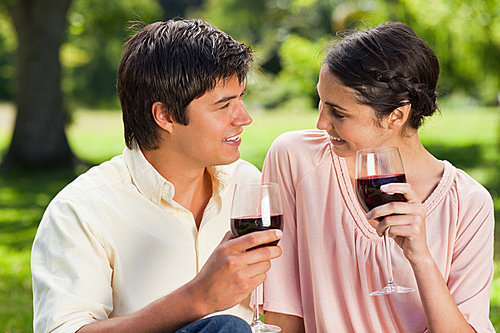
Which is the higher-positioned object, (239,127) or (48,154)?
(239,127)

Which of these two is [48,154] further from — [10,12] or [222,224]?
[222,224]

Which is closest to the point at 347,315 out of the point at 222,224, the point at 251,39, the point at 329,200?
the point at 329,200

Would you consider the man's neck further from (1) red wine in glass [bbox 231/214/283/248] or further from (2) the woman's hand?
(2) the woman's hand

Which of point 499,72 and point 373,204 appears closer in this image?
point 373,204

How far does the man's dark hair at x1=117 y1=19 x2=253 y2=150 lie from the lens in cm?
261

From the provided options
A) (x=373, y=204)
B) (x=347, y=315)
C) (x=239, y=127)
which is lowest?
(x=347, y=315)

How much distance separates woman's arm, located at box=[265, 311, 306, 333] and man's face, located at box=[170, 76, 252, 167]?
2.81 feet

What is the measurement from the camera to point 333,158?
2.80 meters

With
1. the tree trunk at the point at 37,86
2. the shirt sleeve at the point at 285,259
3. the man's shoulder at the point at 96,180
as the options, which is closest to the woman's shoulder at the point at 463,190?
the shirt sleeve at the point at 285,259

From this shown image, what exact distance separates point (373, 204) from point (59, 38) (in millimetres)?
12284

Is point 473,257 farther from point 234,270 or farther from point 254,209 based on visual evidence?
point 234,270

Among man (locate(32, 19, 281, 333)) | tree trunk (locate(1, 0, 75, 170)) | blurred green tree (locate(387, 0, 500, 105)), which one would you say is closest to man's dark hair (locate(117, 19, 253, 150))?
man (locate(32, 19, 281, 333))

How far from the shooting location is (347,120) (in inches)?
101

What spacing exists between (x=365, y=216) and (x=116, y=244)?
3.90ft
